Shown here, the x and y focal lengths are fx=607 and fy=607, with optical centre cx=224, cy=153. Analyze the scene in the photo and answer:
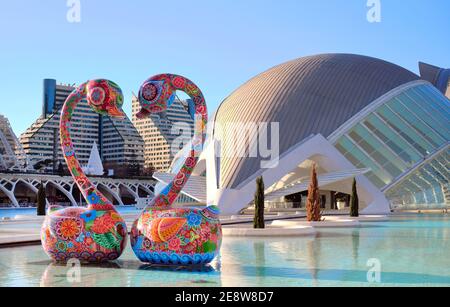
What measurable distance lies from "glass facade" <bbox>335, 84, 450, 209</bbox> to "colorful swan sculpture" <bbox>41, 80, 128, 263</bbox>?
2473 centimetres

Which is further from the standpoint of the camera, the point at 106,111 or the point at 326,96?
the point at 326,96

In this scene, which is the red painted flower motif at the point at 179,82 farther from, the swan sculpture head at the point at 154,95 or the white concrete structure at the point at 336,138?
the white concrete structure at the point at 336,138

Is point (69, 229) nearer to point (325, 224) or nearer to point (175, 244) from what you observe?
point (175, 244)

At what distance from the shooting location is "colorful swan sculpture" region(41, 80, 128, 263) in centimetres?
1047

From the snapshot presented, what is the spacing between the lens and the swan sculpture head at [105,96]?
1072 cm

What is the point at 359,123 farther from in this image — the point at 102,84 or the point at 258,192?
the point at 102,84

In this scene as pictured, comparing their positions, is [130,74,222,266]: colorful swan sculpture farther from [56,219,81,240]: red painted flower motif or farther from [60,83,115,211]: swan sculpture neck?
[60,83,115,211]: swan sculpture neck

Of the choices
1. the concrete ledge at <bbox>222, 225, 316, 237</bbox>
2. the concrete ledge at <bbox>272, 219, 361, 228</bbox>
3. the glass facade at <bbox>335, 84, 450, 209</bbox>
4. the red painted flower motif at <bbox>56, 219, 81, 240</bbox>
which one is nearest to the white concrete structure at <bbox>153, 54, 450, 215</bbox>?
the glass facade at <bbox>335, 84, 450, 209</bbox>

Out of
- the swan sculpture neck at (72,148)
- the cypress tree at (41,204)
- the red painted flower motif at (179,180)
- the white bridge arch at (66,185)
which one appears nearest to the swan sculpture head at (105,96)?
the swan sculpture neck at (72,148)

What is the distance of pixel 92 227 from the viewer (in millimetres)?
10461

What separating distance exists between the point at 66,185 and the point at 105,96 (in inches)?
2564
